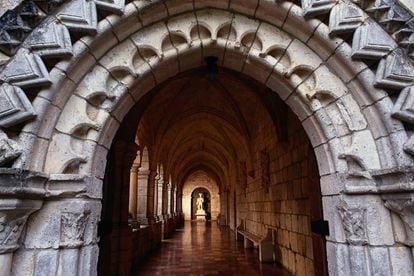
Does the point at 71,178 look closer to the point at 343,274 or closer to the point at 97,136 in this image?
the point at 97,136

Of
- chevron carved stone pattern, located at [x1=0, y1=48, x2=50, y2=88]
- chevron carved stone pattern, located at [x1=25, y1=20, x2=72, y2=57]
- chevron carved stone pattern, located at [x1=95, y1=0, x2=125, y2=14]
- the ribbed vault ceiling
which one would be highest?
the ribbed vault ceiling

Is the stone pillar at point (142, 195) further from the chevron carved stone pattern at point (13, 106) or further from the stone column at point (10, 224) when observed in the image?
the chevron carved stone pattern at point (13, 106)

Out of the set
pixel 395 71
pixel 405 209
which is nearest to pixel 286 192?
pixel 405 209

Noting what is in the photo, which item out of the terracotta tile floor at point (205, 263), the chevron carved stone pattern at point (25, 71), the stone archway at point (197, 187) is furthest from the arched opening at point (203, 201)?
the chevron carved stone pattern at point (25, 71)

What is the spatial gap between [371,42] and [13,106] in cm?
246

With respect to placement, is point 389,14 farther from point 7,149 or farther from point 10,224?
point 10,224

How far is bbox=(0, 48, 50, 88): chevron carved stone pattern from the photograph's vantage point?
1.90m

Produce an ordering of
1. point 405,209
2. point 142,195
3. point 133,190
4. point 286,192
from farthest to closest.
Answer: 1. point 142,195
2. point 133,190
3. point 286,192
4. point 405,209

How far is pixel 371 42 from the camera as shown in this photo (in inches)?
84.2

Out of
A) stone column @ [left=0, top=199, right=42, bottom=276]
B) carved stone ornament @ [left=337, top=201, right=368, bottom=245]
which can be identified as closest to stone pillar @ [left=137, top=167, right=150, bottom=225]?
stone column @ [left=0, top=199, right=42, bottom=276]

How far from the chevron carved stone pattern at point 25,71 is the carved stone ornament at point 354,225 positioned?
2275 mm

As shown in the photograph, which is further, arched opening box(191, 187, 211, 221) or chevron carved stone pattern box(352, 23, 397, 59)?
arched opening box(191, 187, 211, 221)

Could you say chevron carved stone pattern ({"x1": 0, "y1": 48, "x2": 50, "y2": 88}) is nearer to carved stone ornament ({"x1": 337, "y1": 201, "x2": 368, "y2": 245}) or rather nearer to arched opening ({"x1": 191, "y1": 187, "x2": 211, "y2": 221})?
carved stone ornament ({"x1": 337, "y1": 201, "x2": 368, "y2": 245})

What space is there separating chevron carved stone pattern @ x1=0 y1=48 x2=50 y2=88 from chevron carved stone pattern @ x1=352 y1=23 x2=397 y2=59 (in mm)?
2192
